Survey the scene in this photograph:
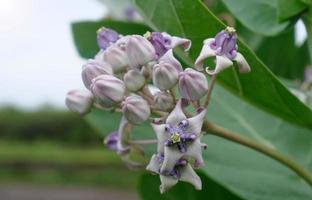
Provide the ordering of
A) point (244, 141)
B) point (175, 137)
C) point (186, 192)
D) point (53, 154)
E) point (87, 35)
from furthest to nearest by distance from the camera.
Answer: point (53, 154) → point (87, 35) → point (186, 192) → point (244, 141) → point (175, 137)

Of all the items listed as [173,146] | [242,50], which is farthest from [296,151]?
[173,146]

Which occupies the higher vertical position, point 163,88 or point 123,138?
point 163,88

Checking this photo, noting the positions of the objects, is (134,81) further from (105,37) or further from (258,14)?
(258,14)

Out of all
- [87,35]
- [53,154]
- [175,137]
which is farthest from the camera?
[53,154]

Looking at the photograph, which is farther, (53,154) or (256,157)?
(53,154)

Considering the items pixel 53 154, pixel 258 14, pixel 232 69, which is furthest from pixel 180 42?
pixel 53 154

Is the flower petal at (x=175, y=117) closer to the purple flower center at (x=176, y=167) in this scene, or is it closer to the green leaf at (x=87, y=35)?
the purple flower center at (x=176, y=167)

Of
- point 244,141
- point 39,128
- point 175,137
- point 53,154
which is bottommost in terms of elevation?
point 53,154
